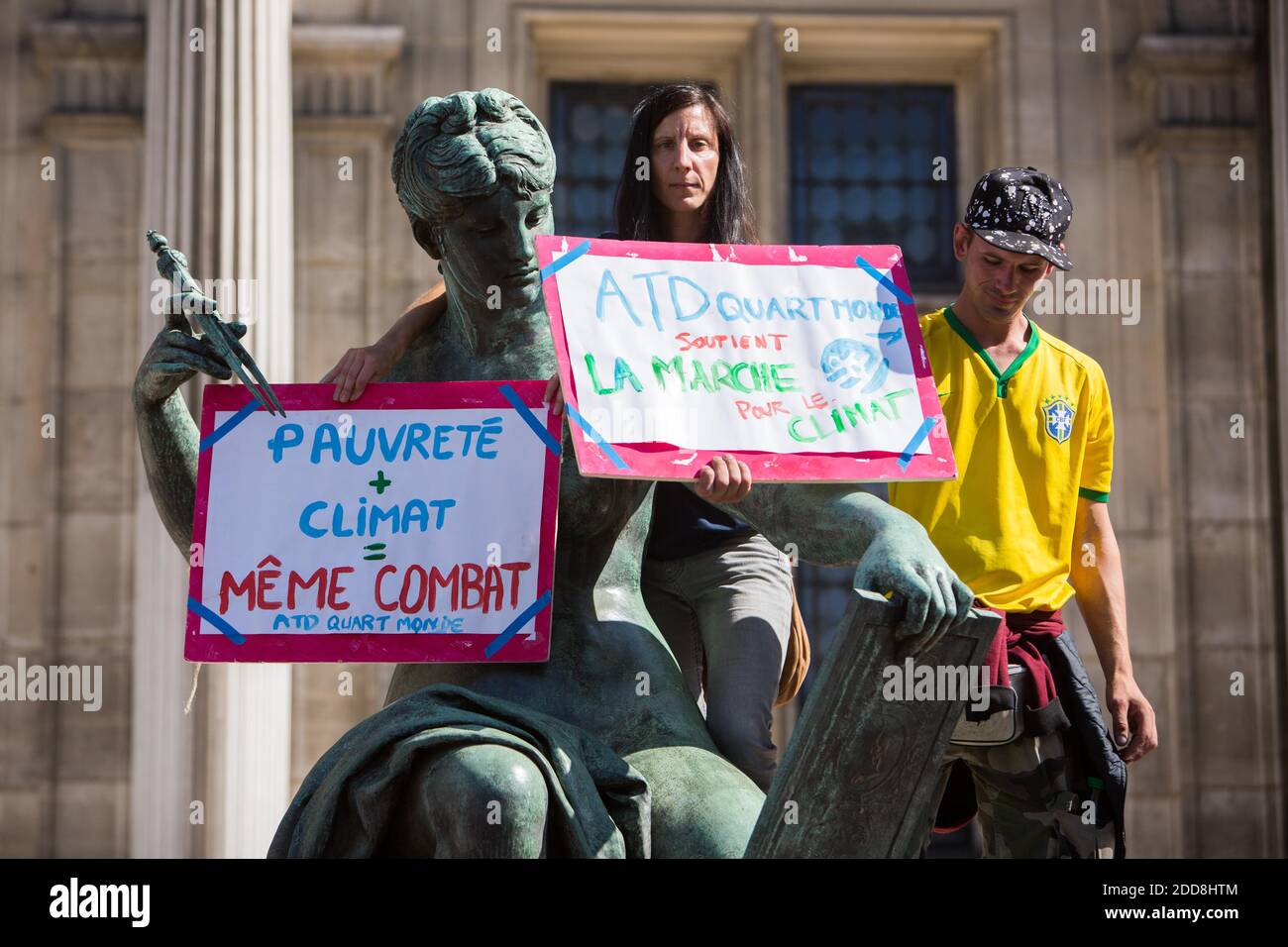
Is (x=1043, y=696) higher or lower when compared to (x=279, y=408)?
lower

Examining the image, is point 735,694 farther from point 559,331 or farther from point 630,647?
point 559,331

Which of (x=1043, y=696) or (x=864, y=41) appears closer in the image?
(x=1043, y=696)

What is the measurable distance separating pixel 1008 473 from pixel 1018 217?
59 cm

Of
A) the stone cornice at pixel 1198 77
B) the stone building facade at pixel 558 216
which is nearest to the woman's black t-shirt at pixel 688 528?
the stone building facade at pixel 558 216

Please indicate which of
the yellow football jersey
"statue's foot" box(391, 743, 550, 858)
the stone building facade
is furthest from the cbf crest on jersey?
the stone building facade

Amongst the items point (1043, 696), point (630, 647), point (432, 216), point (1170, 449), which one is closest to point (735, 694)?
point (630, 647)

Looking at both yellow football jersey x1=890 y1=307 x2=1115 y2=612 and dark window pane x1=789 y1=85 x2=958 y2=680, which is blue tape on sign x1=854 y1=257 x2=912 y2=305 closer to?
yellow football jersey x1=890 y1=307 x2=1115 y2=612

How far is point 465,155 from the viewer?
5055 mm

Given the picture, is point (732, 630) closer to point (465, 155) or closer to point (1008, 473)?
point (1008, 473)

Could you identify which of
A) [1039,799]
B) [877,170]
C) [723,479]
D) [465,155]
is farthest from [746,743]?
[877,170]

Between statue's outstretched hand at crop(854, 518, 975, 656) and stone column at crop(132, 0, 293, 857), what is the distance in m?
8.69

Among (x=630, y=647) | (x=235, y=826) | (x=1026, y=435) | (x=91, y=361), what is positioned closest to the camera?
(x=630, y=647)
